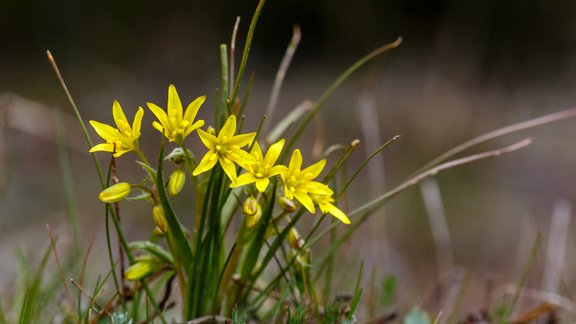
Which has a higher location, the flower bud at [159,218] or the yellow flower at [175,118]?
the yellow flower at [175,118]

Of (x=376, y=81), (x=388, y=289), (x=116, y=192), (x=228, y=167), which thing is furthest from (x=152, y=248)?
(x=376, y=81)

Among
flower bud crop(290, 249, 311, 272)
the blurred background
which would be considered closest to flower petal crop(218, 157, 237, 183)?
flower bud crop(290, 249, 311, 272)

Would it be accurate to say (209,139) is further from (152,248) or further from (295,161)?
(152,248)

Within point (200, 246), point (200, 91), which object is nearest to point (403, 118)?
point (200, 91)

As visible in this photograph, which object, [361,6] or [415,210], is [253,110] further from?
[415,210]

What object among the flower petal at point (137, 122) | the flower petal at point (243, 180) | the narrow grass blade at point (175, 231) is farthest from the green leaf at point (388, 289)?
the flower petal at point (137, 122)

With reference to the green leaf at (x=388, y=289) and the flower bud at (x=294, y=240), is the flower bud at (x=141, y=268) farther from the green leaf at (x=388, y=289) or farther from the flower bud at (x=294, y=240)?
the green leaf at (x=388, y=289)
